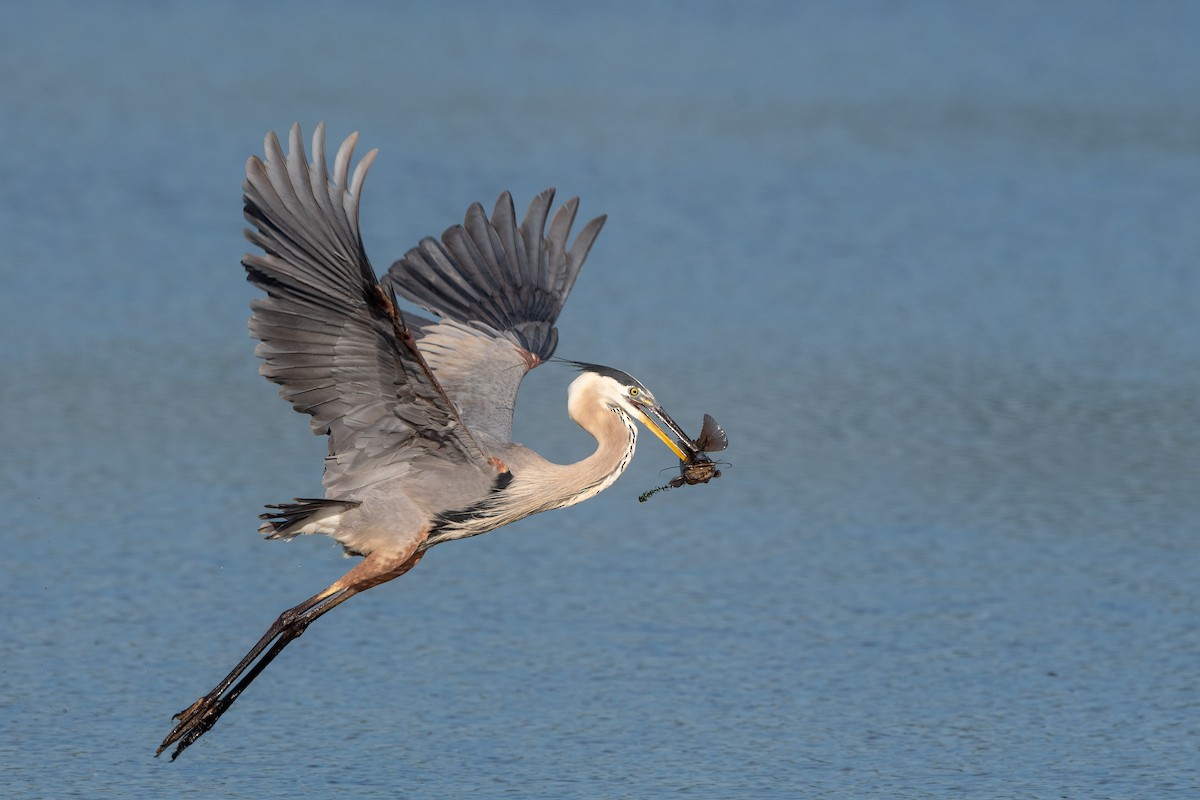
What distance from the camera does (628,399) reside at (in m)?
6.74

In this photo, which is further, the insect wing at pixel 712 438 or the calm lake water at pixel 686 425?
the insect wing at pixel 712 438

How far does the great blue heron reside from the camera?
5758 millimetres

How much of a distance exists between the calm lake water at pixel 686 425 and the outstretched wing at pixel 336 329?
96 centimetres

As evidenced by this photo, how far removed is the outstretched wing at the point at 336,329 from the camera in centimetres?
570

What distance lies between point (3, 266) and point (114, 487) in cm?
378

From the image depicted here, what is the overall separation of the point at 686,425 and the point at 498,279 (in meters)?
1.98

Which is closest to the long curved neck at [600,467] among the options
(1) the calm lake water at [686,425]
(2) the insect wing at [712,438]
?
(2) the insect wing at [712,438]

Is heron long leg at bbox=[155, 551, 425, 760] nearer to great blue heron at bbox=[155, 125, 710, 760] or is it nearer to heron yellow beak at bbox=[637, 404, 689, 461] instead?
great blue heron at bbox=[155, 125, 710, 760]

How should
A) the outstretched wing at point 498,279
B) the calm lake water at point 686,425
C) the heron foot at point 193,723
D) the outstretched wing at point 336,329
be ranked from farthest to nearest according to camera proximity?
1. the outstretched wing at point 498,279
2. the calm lake water at point 686,425
3. the heron foot at point 193,723
4. the outstretched wing at point 336,329

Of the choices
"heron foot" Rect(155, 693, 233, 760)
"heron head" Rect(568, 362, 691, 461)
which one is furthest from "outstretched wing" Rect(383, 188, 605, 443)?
"heron foot" Rect(155, 693, 233, 760)

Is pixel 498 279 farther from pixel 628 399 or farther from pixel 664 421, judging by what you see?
pixel 664 421

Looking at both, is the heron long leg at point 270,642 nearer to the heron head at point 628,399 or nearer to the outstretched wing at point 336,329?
the outstretched wing at point 336,329

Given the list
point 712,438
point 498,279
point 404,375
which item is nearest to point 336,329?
point 404,375

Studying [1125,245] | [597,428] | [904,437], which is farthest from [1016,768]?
[1125,245]
